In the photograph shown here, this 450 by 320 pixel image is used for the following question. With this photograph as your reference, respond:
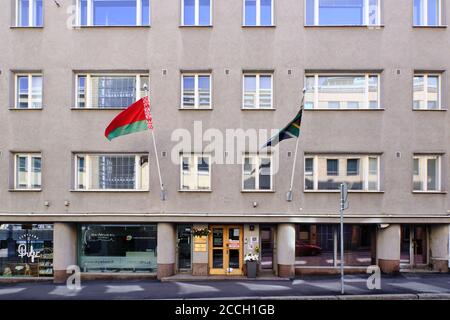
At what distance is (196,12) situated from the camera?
14562 mm

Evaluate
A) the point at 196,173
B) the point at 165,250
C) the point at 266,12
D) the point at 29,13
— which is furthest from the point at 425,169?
the point at 29,13

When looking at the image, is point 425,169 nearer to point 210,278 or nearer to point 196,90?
point 210,278

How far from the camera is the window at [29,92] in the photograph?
14617 mm

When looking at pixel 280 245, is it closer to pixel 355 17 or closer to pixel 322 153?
pixel 322 153

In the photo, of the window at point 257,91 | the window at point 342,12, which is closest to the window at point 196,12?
the window at point 257,91

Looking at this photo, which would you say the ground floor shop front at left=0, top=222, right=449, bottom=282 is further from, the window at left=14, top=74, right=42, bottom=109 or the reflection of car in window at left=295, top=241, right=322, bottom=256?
the window at left=14, top=74, right=42, bottom=109

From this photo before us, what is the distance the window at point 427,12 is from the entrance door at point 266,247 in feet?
33.8

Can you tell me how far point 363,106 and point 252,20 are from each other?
5632 millimetres

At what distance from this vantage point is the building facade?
46.6 feet

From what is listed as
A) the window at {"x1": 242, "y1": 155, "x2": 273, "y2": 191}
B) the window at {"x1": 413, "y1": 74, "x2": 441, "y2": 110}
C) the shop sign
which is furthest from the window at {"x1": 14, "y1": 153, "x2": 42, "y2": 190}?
the window at {"x1": 413, "y1": 74, "x2": 441, "y2": 110}

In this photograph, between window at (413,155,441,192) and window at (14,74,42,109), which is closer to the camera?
window at (413,155,441,192)

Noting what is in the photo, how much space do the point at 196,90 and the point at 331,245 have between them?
27.6 feet

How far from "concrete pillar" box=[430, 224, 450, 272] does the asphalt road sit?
0.49m

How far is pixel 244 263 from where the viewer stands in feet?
48.1
